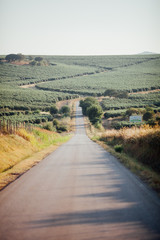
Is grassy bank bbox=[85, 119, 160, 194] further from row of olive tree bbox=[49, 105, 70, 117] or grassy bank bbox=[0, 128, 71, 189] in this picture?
row of olive tree bbox=[49, 105, 70, 117]

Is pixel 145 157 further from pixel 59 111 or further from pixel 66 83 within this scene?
pixel 66 83

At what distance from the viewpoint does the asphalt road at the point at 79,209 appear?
4.09 m

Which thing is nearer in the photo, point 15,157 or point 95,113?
point 15,157

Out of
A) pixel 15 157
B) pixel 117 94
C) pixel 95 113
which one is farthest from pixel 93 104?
pixel 15 157

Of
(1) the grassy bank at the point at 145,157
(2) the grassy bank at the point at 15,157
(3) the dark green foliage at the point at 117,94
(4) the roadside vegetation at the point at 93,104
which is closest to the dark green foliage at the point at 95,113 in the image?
(4) the roadside vegetation at the point at 93,104

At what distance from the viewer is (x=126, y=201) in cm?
548

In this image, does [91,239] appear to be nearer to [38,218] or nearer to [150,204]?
[38,218]

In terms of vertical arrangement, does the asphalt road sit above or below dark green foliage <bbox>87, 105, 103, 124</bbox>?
above

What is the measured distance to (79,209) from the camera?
5078 mm

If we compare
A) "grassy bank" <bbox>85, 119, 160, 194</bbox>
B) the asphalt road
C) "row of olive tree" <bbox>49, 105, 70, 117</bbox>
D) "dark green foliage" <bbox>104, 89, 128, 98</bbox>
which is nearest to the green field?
"dark green foliage" <bbox>104, 89, 128, 98</bbox>

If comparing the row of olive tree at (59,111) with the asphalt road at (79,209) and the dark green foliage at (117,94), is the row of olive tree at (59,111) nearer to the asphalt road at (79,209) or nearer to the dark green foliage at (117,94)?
the dark green foliage at (117,94)

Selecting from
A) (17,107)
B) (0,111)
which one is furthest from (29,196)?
(17,107)

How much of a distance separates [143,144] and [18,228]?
909cm

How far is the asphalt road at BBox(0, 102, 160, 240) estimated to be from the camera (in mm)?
4090
